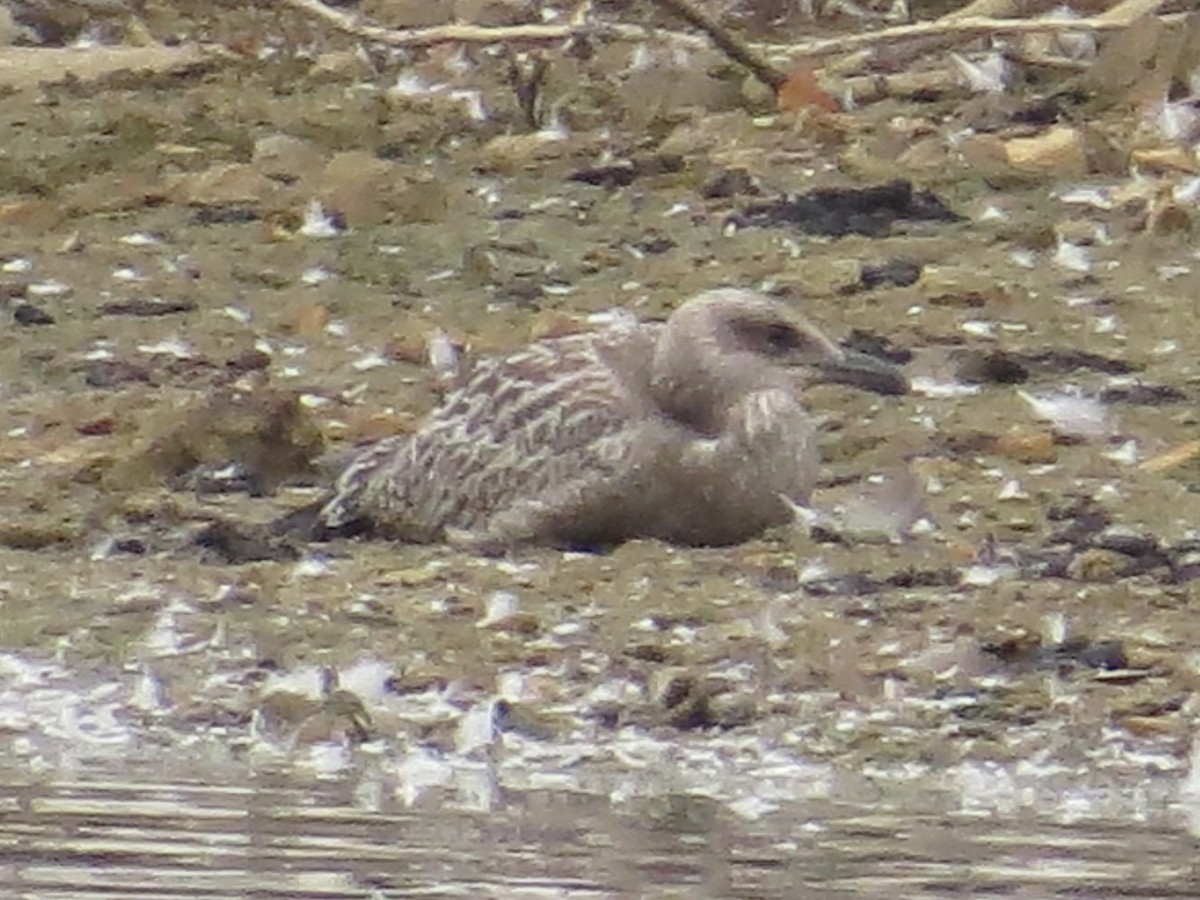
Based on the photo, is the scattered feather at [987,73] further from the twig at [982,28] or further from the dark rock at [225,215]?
the dark rock at [225,215]

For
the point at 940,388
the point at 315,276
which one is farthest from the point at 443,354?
the point at 940,388

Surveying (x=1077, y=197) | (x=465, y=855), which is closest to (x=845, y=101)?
(x=1077, y=197)

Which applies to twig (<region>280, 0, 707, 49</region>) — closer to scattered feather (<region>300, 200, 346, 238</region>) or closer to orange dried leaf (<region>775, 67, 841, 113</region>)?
scattered feather (<region>300, 200, 346, 238</region>)

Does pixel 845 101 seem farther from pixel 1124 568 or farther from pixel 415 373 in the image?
pixel 1124 568

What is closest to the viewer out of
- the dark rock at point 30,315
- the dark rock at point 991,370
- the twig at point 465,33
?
the dark rock at point 991,370

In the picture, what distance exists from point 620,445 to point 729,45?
2.98m

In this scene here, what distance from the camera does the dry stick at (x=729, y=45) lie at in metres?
10.8

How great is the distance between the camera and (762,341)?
339 inches

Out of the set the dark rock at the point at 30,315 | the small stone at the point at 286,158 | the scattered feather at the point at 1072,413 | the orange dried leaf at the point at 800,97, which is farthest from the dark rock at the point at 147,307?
the scattered feather at the point at 1072,413

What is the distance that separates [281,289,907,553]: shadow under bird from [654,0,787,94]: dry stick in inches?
86.6

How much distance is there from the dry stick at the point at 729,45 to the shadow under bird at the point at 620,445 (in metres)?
2.20

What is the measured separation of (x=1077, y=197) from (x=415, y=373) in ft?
6.51

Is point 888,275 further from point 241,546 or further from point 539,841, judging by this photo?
point 539,841

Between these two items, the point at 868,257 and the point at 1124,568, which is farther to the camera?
the point at 868,257
